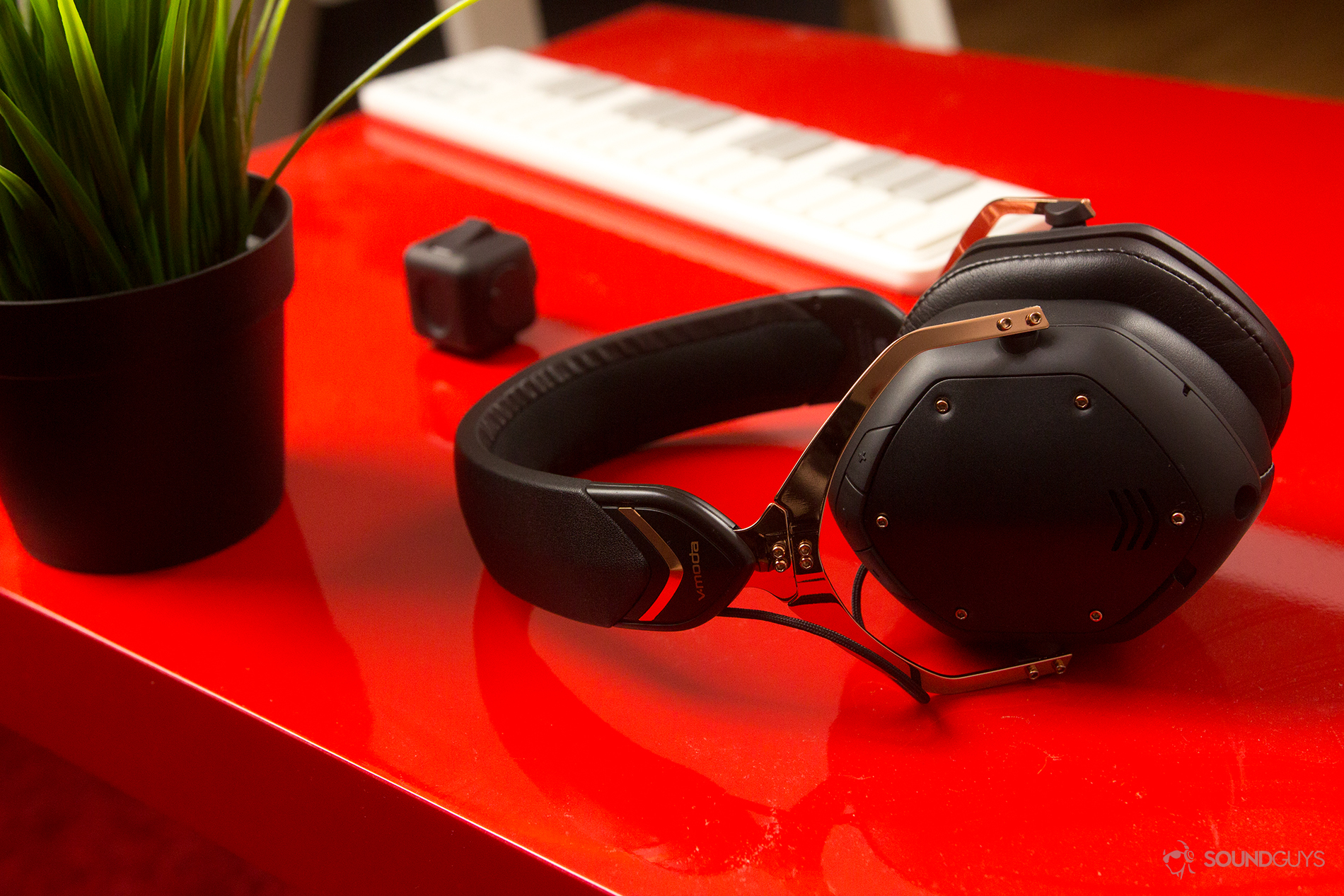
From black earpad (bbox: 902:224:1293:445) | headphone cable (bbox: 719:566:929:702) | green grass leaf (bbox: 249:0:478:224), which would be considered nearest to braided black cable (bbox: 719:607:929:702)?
headphone cable (bbox: 719:566:929:702)

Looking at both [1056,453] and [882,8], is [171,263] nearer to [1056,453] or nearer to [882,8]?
[1056,453]

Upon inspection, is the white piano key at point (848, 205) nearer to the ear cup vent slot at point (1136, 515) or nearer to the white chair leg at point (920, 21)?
the ear cup vent slot at point (1136, 515)

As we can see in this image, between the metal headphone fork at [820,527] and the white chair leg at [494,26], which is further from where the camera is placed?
the white chair leg at [494,26]

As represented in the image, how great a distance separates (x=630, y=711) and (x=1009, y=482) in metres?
0.16

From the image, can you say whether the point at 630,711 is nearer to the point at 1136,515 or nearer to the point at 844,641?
the point at 844,641

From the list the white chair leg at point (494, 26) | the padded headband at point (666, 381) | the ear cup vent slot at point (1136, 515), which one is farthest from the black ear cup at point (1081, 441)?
the white chair leg at point (494, 26)

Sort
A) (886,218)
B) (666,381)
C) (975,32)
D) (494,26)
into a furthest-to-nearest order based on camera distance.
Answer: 1. (975,32)
2. (494,26)
3. (886,218)
4. (666,381)

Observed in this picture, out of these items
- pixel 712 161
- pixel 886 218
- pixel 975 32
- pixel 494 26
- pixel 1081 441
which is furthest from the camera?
pixel 975 32

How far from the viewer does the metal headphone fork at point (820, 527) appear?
14.8 inches

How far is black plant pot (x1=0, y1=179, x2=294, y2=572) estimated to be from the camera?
1.41 ft

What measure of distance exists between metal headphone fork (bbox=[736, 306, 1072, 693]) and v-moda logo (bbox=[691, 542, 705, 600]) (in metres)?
0.02

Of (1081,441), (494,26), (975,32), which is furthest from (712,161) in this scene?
(975,32)

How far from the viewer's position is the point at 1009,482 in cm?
38

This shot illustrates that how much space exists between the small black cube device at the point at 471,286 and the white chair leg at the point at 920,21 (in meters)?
1.07
